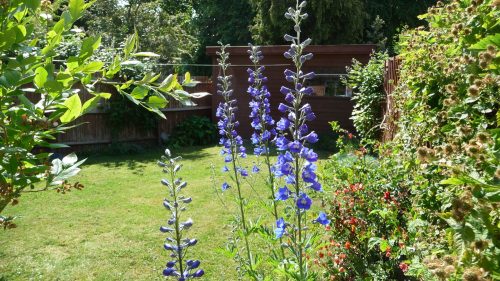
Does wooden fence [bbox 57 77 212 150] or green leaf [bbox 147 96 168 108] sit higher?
green leaf [bbox 147 96 168 108]

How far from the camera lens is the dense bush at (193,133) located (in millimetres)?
12836

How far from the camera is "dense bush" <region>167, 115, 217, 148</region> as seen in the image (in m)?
12.8

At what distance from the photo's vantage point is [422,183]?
8.36 ft

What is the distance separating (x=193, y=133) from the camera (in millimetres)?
13008

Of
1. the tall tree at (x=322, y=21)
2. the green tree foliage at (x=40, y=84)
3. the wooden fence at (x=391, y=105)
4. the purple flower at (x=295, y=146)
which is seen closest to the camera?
the green tree foliage at (x=40, y=84)

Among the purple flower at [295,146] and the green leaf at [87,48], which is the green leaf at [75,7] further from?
the purple flower at [295,146]

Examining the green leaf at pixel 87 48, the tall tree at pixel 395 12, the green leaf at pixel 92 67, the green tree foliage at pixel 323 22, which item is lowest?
the green leaf at pixel 92 67

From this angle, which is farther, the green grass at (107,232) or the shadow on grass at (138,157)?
the shadow on grass at (138,157)

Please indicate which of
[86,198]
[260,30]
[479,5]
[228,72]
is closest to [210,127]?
[228,72]

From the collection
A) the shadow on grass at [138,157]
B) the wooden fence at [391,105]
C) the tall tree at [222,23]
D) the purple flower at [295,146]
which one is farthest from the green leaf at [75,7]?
the tall tree at [222,23]

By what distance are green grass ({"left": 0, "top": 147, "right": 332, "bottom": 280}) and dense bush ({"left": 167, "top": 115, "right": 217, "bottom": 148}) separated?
373 cm

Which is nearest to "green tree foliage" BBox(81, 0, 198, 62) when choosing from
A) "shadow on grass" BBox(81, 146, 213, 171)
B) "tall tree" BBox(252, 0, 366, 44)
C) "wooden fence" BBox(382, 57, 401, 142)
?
"tall tree" BBox(252, 0, 366, 44)

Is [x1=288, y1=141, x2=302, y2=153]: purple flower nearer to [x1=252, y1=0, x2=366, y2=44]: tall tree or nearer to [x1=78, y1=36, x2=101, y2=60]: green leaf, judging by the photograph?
[x1=78, y1=36, x2=101, y2=60]: green leaf

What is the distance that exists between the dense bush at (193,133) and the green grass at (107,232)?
373 cm
